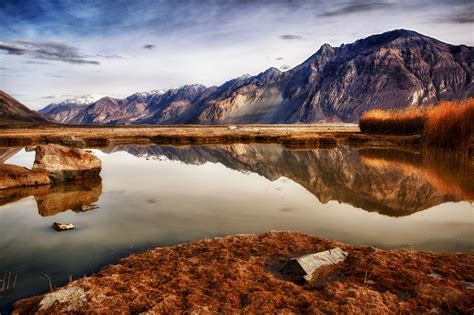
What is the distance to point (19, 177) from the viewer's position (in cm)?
2209

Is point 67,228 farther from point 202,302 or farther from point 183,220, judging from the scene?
point 202,302

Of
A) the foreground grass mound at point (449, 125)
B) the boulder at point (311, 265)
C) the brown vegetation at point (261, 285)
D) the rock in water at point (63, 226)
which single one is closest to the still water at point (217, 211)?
the rock in water at point (63, 226)

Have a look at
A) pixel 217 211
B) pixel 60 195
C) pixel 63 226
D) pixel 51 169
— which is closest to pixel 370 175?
pixel 217 211

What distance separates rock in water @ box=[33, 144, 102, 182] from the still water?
1299mm

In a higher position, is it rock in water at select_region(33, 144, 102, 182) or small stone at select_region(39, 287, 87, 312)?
rock in water at select_region(33, 144, 102, 182)

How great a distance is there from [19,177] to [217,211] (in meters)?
13.2

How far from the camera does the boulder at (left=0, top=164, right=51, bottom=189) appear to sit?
70.9ft

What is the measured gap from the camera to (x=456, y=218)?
50.3 ft

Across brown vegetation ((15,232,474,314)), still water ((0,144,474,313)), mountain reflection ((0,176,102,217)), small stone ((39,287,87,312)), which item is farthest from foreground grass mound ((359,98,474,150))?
small stone ((39,287,87,312))

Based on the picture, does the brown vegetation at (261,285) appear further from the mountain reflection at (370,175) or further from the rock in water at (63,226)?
the mountain reflection at (370,175)

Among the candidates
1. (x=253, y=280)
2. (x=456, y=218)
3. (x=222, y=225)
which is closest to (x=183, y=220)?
(x=222, y=225)

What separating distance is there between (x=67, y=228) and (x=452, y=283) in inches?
478

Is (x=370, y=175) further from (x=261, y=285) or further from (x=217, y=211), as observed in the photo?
(x=261, y=285)

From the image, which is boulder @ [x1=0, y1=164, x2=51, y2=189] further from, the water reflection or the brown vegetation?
the brown vegetation
